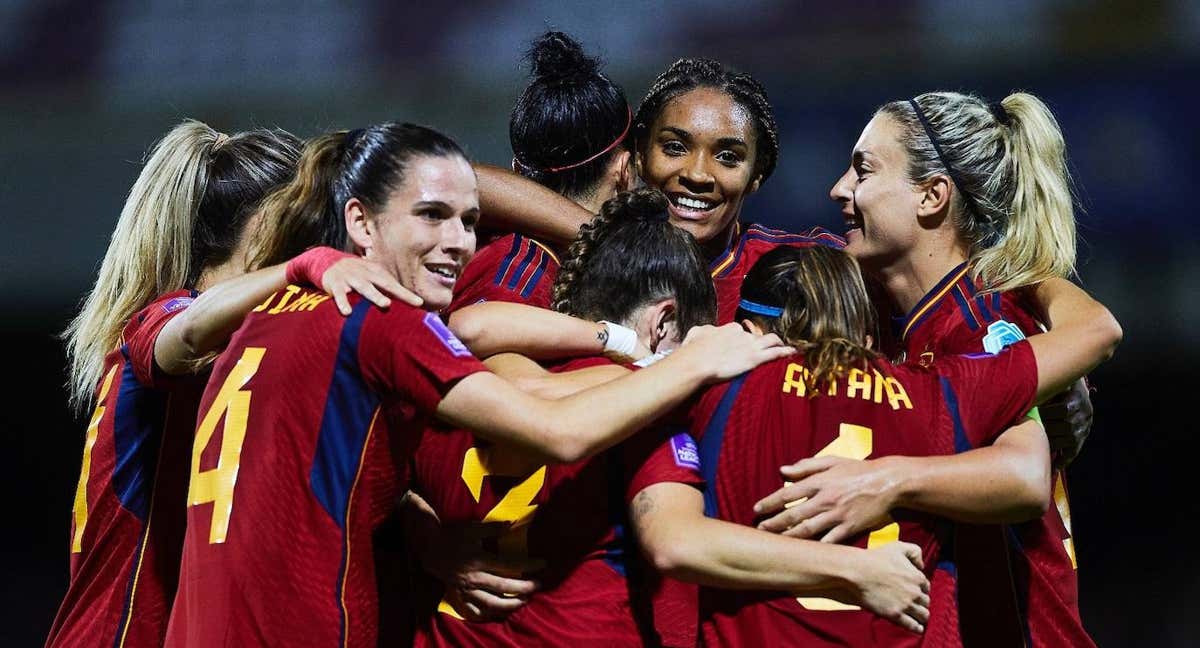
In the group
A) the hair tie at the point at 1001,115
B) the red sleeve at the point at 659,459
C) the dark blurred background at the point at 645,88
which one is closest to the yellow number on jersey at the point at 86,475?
the red sleeve at the point at 659,459

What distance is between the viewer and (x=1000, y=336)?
3.17 m

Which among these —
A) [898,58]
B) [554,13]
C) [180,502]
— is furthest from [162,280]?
[898,58]

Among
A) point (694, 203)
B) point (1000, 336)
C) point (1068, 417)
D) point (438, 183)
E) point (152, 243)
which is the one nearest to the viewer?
point (438, 183)

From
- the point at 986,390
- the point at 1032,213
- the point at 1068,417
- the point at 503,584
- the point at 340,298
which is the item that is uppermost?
the point at 1032,213

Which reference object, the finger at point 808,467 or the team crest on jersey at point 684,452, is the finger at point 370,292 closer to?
the team crest on jersey at point 684,452

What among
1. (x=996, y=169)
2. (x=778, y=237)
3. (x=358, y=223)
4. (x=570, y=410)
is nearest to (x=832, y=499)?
(x=570, y=410)

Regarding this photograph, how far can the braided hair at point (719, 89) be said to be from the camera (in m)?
4.01

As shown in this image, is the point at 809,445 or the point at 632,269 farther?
the point at 632,269

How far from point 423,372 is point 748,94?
6.22 ft

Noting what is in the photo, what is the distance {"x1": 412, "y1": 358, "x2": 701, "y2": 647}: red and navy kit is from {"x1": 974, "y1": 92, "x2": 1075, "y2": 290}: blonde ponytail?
119 centimetres

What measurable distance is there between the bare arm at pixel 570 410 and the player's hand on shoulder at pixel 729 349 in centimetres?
3

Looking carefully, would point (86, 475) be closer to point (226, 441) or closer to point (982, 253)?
point (226, 441)

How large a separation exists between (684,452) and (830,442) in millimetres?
296

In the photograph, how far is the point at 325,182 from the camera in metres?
2.89
